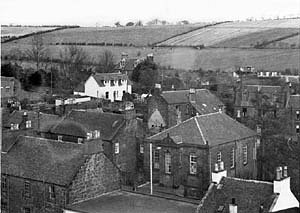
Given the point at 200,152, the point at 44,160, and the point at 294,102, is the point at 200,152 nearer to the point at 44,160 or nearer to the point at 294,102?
the point at 44,160

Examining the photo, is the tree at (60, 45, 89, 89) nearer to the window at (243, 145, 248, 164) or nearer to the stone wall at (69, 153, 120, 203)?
the window at (243, 145, 248, 164)

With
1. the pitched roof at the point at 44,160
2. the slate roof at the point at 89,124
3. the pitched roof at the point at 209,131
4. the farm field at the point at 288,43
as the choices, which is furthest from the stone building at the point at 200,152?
the farm field at the point at 288,43

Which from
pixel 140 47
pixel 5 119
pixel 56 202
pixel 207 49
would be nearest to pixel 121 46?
pixel 140 47

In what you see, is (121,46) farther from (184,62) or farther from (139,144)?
(139,144)

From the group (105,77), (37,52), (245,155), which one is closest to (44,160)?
(245,155)

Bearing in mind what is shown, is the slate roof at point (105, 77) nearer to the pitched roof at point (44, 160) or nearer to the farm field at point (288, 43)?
the farm field at point (288, 43)

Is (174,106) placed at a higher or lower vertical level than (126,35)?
lower
